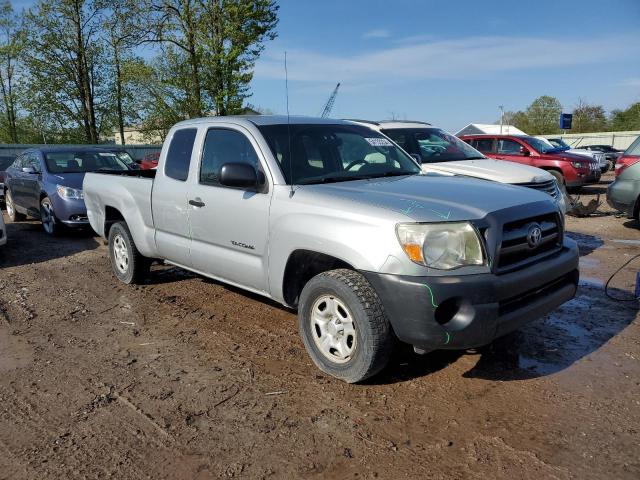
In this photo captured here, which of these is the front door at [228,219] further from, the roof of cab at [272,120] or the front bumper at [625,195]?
the front bumper at [625,195]

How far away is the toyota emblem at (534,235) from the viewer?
328 centimetres

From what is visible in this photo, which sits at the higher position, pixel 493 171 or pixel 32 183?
pixel 493 171

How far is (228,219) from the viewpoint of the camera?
4.19 metres

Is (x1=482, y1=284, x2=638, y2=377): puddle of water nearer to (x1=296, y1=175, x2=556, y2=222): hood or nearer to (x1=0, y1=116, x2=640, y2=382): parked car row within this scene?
(x1=0, y1=116, x2=640, y2=382): parked car row

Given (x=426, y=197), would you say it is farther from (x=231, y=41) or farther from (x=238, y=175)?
(x=231, y=41)

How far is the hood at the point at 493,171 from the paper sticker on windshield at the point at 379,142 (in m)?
2.44

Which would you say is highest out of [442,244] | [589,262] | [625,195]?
[442,244]

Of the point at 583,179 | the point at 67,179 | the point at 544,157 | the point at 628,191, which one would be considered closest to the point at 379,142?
the point at 628,191

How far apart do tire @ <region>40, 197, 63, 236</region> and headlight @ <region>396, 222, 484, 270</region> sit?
26.1 ft

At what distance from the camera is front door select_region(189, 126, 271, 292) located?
395 cm

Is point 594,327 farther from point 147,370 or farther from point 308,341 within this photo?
point 147,370

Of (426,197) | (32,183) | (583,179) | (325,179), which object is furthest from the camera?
(583,179)

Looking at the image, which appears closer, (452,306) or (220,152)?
(452,306)

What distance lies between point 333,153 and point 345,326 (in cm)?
169
